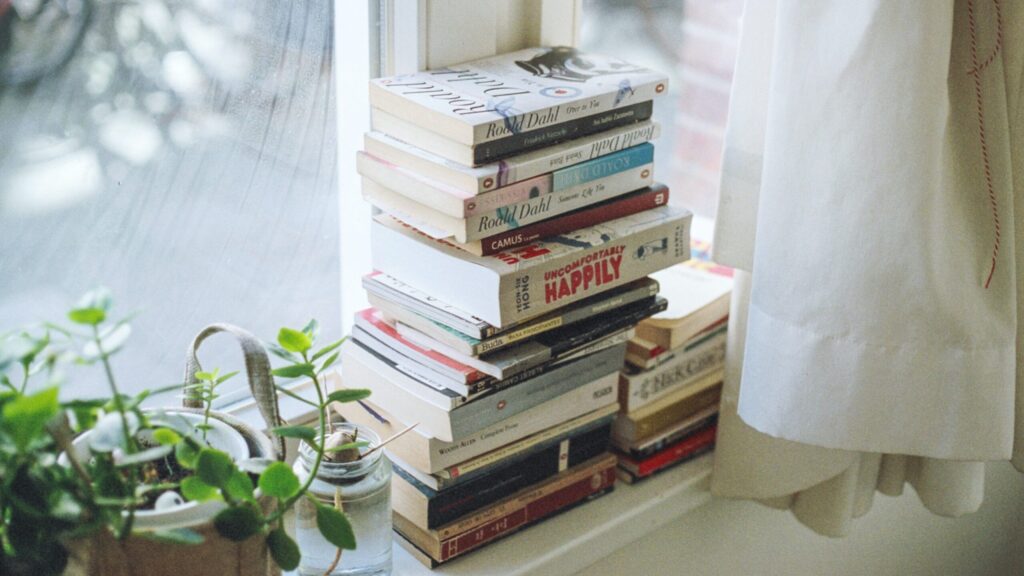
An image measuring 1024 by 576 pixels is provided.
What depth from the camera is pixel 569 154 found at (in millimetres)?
952

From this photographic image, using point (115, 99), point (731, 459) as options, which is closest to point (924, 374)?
point (731, 459)

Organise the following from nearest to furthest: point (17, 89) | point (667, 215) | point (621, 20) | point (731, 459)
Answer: point (17, 89), point (667, 215), point (731, 459), point (621, 20)

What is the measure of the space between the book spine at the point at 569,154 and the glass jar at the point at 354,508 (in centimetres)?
25

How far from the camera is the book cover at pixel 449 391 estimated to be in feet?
3.16

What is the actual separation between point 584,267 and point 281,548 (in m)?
0.37

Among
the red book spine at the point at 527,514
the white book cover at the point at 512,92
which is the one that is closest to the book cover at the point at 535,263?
the white book cover at the point at 512,92

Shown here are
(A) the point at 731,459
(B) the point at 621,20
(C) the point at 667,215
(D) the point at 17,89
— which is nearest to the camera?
(D) the point at 17,89

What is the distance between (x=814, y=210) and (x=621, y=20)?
1.64ft

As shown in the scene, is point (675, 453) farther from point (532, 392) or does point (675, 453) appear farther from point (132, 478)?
point (132, 478)

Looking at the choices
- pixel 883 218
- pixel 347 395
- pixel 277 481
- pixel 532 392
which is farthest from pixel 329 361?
pixel 883 218

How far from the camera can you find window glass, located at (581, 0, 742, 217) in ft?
4.50

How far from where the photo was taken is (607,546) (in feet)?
3.59

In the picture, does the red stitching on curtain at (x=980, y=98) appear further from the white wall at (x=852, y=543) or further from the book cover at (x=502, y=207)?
the white wall at (x=852, y=543)

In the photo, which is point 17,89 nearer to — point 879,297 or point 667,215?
point 667,215
